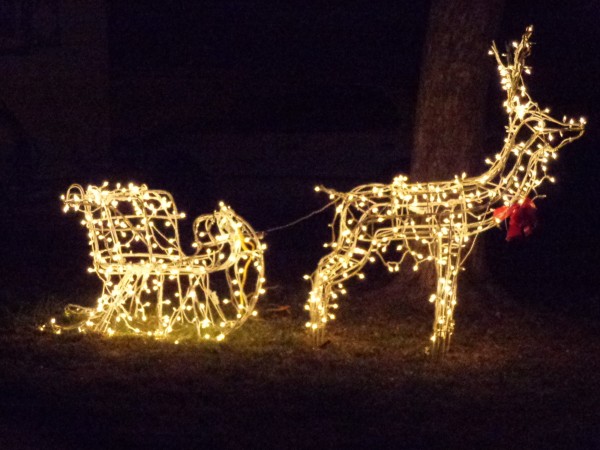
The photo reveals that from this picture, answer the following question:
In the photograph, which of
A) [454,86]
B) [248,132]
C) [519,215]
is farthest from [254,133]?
[519,215]

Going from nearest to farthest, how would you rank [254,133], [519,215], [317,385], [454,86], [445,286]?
1. [317,385]
2. [519,215]
3. [445,286]
4. [454,86]
5. [254,133]

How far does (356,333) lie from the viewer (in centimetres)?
855

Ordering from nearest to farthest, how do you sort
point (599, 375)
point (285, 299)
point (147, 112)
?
point (599, 375), point (285, 299), point (147, 112)

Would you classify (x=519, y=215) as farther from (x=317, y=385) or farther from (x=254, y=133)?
(x=254, y=133)

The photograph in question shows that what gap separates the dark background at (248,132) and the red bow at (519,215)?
2717 mm

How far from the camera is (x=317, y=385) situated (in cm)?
704

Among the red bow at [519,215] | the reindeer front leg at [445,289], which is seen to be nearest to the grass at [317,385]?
the reindeer front leg at [445,289]

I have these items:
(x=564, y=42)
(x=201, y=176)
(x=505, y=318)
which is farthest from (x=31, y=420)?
(x=564, y=42)

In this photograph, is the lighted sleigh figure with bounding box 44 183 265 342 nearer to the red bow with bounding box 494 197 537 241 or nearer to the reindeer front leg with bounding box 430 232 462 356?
the reindeer front leg with bounding box 430 232 462 356

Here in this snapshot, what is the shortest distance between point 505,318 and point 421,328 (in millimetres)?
776

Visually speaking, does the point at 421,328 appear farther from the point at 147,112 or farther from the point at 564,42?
the point at 564,42

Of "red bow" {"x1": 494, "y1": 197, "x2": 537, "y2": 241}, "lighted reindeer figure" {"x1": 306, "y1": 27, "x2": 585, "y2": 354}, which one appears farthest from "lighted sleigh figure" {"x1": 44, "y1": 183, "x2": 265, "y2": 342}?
"red bow" {"x1": 494, "y1": 197, "x2": 537, "y2": 241}

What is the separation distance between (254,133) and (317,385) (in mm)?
8552

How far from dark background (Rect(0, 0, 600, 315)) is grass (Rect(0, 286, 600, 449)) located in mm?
1661
